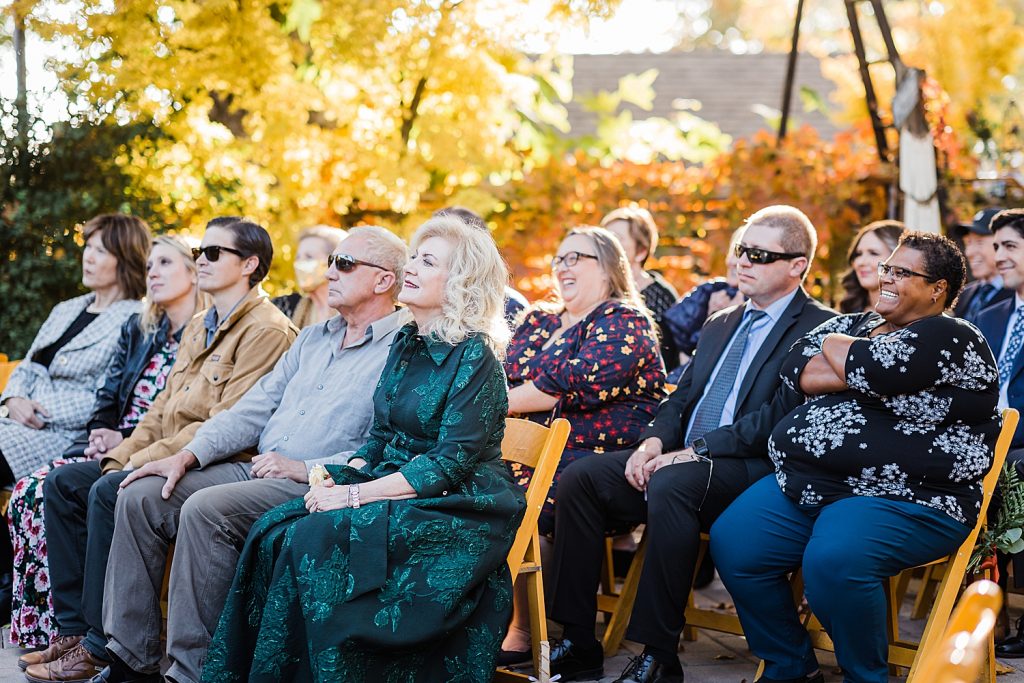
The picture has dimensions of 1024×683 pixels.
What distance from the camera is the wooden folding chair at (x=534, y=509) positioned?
13.0ft

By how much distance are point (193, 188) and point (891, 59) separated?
494cm

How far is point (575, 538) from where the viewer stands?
4445 millimetres

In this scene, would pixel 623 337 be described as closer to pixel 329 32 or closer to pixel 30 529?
pixel 30 529

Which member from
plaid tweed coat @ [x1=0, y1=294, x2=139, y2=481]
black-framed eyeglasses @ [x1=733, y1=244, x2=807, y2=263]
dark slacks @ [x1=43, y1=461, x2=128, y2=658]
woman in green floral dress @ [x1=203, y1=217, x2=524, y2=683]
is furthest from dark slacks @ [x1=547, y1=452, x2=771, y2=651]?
plaid tweed coat @ [x1=0, y1=294, x2=139, y2=481]

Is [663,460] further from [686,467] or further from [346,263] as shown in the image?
[346,263]

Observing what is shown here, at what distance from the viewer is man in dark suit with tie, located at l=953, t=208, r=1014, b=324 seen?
19.1 ft

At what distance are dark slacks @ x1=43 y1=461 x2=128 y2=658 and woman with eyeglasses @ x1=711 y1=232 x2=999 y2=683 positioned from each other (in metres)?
2.32

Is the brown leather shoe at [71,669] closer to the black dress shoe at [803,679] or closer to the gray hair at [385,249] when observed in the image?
the gray hair at [385,249]

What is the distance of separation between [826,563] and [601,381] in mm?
1317

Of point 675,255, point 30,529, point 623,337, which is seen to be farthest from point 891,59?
point 30,529

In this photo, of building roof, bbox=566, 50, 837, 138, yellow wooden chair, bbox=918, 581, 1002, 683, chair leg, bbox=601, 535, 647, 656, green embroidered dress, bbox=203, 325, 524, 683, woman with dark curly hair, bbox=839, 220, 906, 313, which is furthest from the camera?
building roof, bbox=566, 50, 837, 138

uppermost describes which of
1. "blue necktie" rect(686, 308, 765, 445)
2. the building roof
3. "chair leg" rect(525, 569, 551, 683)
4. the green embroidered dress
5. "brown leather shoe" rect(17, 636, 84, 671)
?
the building roof

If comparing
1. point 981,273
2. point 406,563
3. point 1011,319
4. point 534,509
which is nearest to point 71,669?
point 406,563

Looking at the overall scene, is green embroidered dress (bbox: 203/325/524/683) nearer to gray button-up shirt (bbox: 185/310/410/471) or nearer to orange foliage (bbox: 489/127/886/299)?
gray button-up shirt (bbox: 185/310/410/471)
